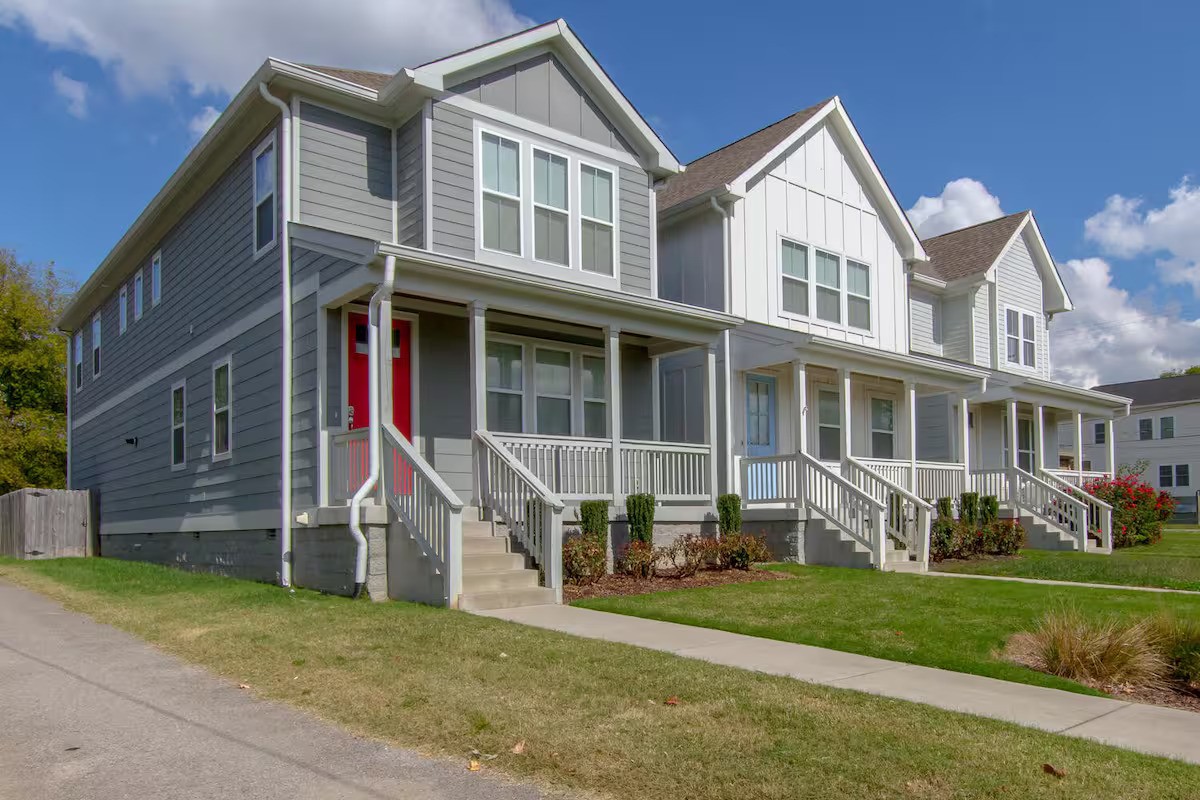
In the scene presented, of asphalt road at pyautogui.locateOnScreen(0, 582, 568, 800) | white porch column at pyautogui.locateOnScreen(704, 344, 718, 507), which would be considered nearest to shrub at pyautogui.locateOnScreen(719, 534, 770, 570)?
white porch column at pyautogui.locateOnScreen(704, 344, 718, 507)

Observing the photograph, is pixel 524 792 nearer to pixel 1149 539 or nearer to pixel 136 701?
pixel 136 701

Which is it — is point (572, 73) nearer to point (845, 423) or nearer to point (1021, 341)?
point (845, 423)

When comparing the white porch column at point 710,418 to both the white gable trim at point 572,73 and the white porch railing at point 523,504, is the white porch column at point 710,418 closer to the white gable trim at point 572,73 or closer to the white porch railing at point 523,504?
the white porch railing at point 523,504

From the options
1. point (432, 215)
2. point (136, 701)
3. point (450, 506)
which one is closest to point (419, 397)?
point (432, 215)

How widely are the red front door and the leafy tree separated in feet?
88.7

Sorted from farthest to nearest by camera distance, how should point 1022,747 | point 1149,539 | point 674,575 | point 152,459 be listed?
point 1149,539, point 152,459, point 674,575, point 1022,747

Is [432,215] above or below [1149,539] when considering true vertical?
above

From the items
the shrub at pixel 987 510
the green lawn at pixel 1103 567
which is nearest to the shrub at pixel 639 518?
the green lawn at pixel 1103 567

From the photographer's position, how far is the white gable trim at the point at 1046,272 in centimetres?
2500

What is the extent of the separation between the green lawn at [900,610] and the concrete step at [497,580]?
0.62 meters

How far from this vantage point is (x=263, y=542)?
1316 centimetres

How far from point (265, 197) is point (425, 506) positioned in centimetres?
598

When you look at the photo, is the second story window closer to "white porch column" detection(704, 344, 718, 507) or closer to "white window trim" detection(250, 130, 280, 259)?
"white window trim" detection(250, 130, 280, 259)

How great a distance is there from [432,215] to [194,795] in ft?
32.1
